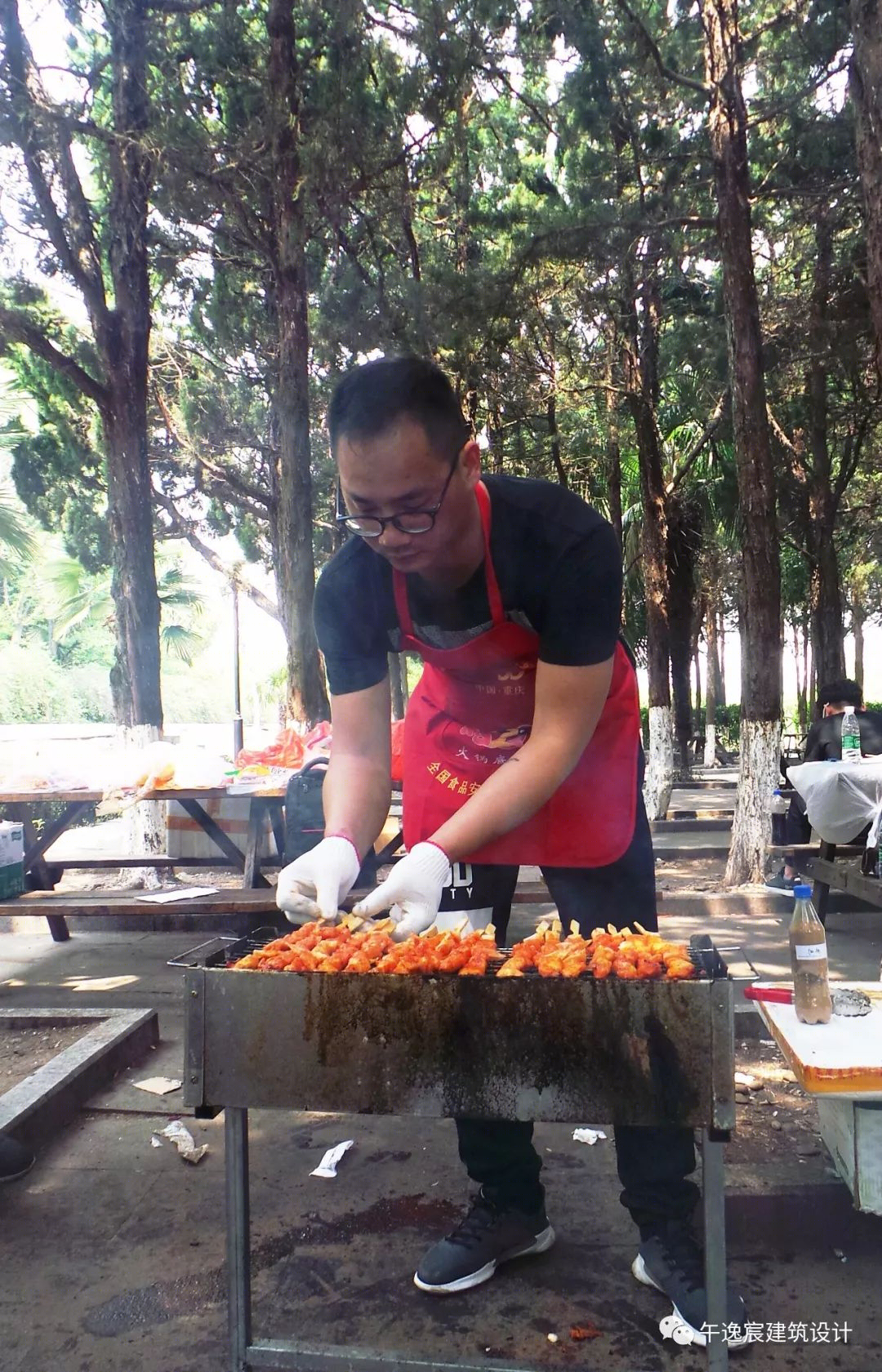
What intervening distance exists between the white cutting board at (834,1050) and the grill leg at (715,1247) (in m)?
0.51

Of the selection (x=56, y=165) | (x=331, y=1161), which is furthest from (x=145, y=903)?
(x=56, y=165)

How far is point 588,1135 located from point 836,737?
5.04 m

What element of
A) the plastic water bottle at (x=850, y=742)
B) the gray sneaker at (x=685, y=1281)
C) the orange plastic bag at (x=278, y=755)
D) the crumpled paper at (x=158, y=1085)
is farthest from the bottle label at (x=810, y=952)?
the orange plastic bag at (x=278, y=755)

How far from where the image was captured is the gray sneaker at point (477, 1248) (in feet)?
8.58

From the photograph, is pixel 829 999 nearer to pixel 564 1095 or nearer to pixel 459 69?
pixel 564 1095

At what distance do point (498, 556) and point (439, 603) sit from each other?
21 cm

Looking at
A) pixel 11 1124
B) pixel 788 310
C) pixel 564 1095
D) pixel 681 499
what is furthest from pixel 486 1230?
pixel 681 499

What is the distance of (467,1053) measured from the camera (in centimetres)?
204

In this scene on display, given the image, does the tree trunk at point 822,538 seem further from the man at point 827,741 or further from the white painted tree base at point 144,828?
the white painted tree base at point 144,828

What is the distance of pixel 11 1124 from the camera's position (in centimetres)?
356

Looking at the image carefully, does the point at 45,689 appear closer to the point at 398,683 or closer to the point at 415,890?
the point at 398,683

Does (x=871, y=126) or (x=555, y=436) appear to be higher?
(x=555, y=436)

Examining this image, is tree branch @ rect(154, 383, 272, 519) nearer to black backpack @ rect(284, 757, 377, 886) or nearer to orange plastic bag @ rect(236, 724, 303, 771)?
orange plastic bag @ rect(236, 724, 303, 771)

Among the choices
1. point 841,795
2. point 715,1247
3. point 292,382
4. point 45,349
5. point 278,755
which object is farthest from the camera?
point 292,382
